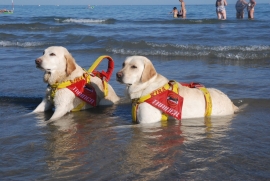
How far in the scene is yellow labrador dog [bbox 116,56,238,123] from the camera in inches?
230

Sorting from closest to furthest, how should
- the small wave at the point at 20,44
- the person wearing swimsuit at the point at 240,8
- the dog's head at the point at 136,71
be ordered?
the dog's head at the point at 136,71
the small wave at the point at 20,44
the person wearing swimsuit at the point at 240,8

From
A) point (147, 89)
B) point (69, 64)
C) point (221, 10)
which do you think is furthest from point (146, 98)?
point (221, 10)

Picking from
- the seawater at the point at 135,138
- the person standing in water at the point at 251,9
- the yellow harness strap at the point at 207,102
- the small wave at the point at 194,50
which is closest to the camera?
the seawater at the point at 135,138

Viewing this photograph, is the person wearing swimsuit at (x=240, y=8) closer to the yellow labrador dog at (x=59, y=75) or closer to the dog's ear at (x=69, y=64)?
the yellow labrador dog at (x=59, y=75)

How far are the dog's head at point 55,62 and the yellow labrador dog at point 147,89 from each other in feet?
3.90

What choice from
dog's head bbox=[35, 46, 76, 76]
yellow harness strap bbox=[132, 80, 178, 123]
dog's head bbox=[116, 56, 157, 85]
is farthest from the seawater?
dog's head bbox=[35, 46, 76, 76]

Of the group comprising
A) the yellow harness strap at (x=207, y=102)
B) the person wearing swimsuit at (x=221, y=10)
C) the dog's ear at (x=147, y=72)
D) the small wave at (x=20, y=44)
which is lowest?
the yellow harness strap at (x=207, y=102)

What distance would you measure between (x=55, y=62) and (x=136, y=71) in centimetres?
150

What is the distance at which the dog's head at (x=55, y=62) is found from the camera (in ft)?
21.6

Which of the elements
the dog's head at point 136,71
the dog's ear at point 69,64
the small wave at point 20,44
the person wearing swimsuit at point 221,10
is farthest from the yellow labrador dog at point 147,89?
the person wearing swimsuit at point 221,10

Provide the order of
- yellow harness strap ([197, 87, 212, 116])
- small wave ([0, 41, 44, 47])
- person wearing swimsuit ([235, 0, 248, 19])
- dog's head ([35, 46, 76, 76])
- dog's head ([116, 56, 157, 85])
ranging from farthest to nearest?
person wearing swimsuit ([235, 0, 248, 19]) → small wave ([0, 41, 44, 47]) → dog's head ([35, 46, 76, 76]) → yellow harness strap ([197, 87, 212, 116]) → dog's head ([116, 56, 157, 85])

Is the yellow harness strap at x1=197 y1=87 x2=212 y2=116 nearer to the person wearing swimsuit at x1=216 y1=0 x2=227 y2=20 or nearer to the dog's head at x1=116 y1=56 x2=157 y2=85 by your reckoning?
the dog's head at x1=116 y1=56 x2=157 y2=85

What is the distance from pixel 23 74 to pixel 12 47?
20.8ft

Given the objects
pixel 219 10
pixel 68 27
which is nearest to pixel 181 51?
pixel 68 27
